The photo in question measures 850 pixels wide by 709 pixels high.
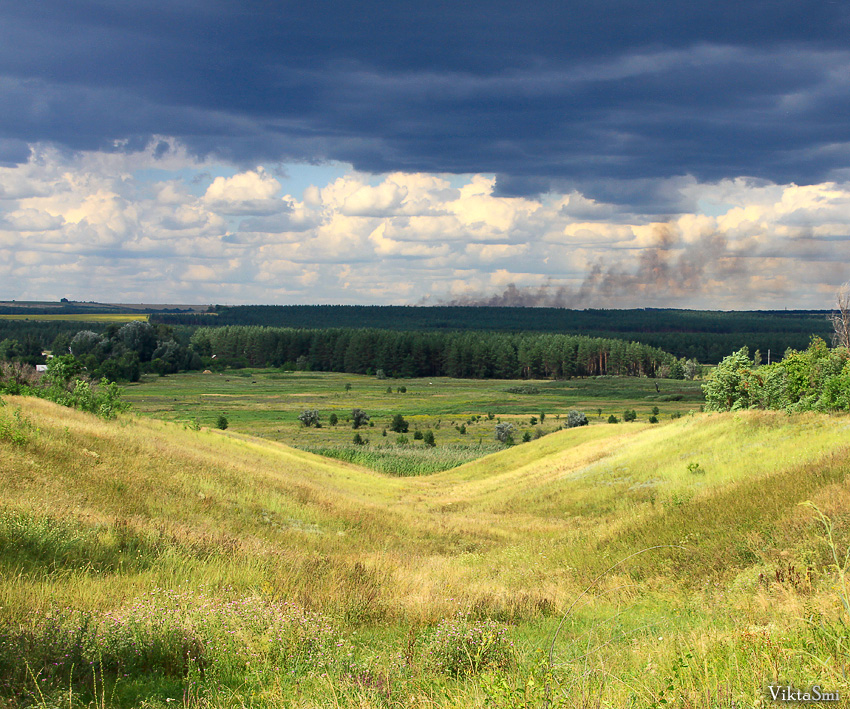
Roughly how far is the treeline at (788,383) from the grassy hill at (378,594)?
7.43 m

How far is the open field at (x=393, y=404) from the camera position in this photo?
251 ft

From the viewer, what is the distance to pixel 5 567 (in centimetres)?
799

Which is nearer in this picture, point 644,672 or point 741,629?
point 644,672

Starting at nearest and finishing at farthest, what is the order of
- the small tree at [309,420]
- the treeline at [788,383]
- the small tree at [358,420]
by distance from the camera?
the treeline at [788,383] → the small tree at [309,420] → the small tree at [358,420]

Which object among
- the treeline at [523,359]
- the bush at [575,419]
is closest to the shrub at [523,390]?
the treeline at [523,359]

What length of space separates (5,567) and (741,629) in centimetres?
838

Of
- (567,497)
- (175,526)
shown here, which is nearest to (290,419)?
(567,497)

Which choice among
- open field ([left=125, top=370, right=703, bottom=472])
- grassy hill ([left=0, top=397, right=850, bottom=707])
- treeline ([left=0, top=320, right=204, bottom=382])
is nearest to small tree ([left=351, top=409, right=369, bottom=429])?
open field ([left=125, top=370, right=703, bottom=472])

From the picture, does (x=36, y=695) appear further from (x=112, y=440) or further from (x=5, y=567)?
(x=112, y=440)

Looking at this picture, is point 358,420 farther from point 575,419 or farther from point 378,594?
point 378,594

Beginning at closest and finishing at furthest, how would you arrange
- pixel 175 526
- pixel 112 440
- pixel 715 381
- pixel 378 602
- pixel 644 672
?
pixel 644 672 < pixel 378 602 < pixel 175 526 < pixel 112 440 < pixel 715 381

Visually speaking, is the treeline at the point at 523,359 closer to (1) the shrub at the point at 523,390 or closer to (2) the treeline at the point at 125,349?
(1) the shrub at the point at 523,390

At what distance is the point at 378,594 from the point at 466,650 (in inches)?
132

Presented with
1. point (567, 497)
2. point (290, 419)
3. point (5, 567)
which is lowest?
point (290, 419)
